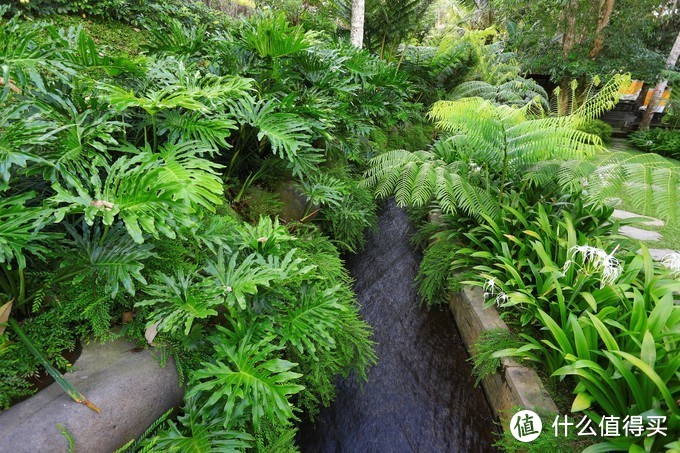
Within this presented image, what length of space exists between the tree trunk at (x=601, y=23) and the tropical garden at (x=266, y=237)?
6.45 meters

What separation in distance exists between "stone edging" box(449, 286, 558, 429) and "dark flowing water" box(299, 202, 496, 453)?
134mm

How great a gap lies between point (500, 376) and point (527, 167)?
1.86 meters

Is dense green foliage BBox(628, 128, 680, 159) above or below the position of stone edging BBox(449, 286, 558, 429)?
above

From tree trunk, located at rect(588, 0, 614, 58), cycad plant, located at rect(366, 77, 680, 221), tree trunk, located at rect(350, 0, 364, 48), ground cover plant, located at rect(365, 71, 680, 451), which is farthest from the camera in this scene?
tree trunk, located at rect(588, 0, 614, 58)

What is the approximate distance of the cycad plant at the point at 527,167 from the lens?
6.26ft

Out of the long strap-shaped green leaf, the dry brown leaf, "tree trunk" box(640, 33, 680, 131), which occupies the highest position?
"tree trunk" box(640, 33, 680, 131)

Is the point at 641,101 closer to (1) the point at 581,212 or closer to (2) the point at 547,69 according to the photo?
(2) the point at 547,69

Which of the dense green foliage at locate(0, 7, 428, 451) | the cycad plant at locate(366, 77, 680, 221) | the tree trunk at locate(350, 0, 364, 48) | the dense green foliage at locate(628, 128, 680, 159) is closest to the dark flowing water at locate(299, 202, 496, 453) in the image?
the dense green foliage at locate(0, 7, 428, 451)

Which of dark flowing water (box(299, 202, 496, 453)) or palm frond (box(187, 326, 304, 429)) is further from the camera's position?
dark flowing water (box(299, 202, 496, 453))

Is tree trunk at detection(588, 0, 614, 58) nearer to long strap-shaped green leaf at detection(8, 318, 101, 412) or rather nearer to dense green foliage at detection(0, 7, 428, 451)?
dense green foliage at detection(0, 7, 428, 451)

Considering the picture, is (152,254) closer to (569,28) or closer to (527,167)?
(527,167)

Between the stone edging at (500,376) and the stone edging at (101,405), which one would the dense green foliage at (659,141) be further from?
the stone edging at (101,405)

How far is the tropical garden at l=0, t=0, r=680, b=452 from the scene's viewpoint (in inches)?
51.8

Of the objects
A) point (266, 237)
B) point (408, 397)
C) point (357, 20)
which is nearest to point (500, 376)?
point (408, 397)
